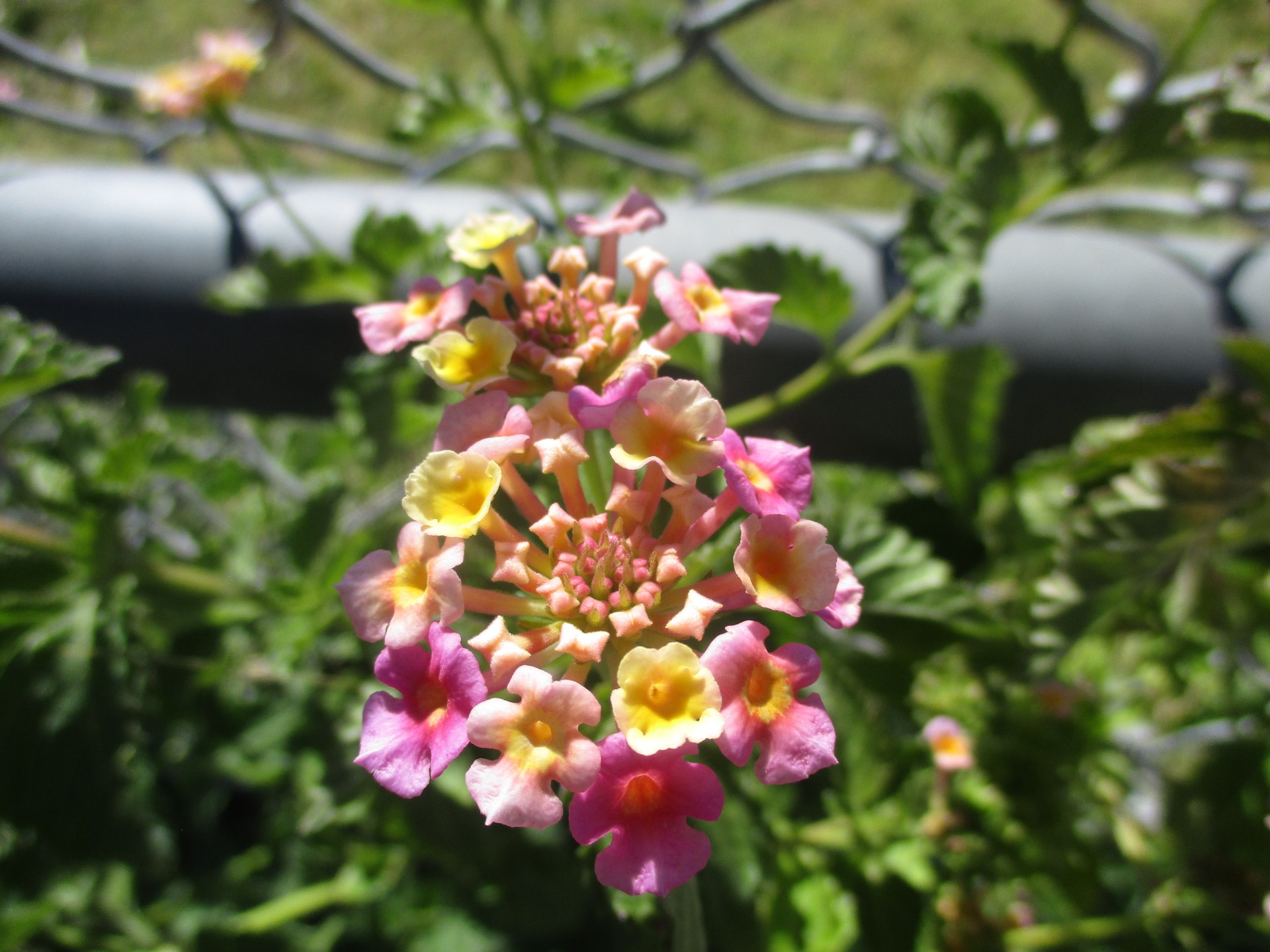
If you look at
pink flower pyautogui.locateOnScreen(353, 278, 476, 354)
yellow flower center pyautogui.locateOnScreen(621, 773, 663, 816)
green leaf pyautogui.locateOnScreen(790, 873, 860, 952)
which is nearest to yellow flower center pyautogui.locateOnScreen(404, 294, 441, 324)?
pink flower pyautogui.locateOnScreen(353, 278, 476, 354)

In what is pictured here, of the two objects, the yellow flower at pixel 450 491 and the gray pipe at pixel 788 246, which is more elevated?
the yellow flower at pixel 450 491

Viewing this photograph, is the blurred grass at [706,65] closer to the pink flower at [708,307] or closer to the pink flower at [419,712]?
the pink flower at [708,307]

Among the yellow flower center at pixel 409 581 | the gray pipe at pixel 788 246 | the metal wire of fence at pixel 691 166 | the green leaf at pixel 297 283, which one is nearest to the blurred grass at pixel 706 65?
the metal wire of fence at pixel 691 166

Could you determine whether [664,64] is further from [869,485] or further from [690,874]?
[690,874]

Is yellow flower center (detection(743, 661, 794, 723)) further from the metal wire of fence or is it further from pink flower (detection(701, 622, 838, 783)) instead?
the metal wire of fence

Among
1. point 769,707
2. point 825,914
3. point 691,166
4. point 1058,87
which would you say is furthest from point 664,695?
point 691,166

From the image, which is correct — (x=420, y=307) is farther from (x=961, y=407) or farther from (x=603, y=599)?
(x=961, y=407)

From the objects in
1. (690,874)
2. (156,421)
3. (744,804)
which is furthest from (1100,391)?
(156,421)
